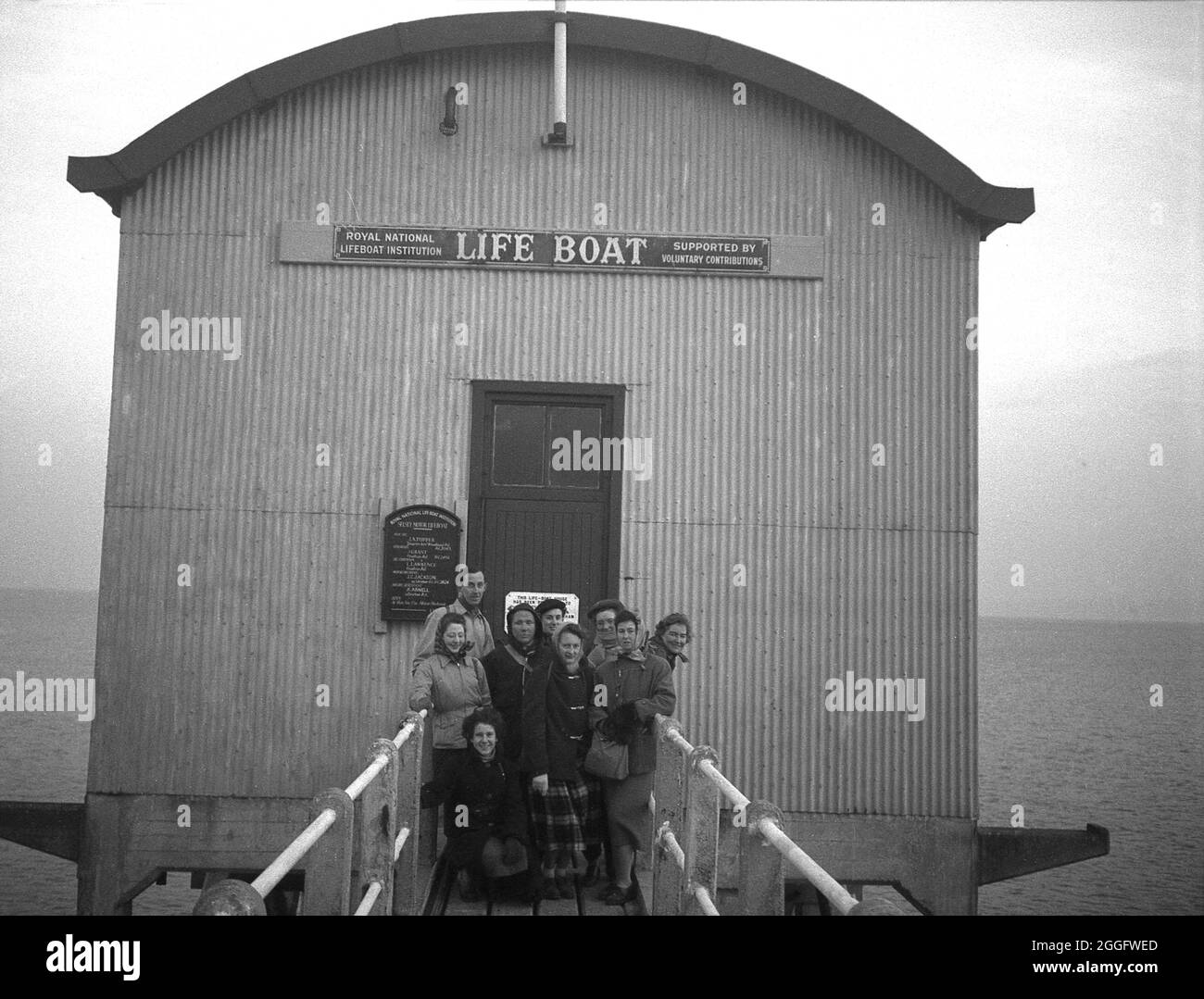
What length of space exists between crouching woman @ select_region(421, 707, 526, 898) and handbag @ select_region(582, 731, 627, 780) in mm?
492

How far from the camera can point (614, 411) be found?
10.1 m

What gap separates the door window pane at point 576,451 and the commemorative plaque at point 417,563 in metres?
1.00

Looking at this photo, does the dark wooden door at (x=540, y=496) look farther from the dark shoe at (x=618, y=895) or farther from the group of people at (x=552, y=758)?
the dark shoe at (x=618, y=895)

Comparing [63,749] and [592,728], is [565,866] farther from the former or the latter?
[63,749]

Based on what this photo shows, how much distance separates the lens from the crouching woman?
23.9ft

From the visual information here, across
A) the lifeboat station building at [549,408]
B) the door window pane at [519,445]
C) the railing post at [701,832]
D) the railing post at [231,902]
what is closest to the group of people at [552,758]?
the railing post at [701,832]

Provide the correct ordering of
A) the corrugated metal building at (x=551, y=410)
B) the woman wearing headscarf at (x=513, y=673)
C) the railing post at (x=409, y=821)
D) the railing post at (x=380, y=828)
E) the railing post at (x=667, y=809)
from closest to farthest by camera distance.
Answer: the railing post at (x=380, y=828), the railing post at (x=667, y=809), the railing post at (x=409, y=821), the woman wearing headscarf at (x=513, y=673), the corrugated metal building at (x=551, y=410)

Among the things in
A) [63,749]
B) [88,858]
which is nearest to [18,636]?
[63,749]

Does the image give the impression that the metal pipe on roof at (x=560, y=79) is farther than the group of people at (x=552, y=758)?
Yes

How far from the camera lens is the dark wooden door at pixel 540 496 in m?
9.98

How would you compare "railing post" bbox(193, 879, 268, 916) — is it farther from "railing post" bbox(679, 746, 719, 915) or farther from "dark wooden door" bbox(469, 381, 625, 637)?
"dark wooden door" bbox(469, 381, 625, 637)

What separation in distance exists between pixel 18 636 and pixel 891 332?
443ft

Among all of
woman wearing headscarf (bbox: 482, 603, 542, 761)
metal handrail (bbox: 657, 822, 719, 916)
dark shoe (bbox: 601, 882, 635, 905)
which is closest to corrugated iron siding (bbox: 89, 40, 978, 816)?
woman wearing headscarf (bbox: 482, 603, 542, 761)
